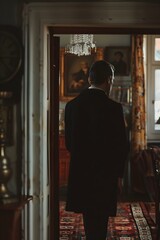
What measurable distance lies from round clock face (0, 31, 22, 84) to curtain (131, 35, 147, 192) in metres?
4.01

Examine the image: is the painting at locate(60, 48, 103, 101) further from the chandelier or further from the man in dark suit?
the man in dark suit

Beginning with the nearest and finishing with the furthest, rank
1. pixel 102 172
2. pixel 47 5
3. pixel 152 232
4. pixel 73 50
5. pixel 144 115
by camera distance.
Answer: pixel 47 5, pixel 102 172, pixel 152 232, pixel 73 50, pixel 144 115

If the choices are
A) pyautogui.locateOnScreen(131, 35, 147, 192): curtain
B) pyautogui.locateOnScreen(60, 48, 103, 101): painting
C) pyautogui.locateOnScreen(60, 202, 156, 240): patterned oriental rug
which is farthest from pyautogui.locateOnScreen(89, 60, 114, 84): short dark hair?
pyautogui.locateOnScreen(60, 48, 103, 101): painting

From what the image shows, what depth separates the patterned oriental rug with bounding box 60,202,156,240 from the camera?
4.42m

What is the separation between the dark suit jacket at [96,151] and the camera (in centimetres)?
303

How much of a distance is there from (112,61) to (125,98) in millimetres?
589

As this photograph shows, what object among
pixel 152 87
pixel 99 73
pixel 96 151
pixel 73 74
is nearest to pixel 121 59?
pixel 152 87

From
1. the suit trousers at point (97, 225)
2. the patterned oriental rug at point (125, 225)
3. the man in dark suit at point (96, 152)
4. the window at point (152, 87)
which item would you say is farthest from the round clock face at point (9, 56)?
the window at point (152, 87)

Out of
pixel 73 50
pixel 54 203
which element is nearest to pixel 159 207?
pixel 54 203

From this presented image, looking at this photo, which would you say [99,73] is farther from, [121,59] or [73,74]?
[73,74]

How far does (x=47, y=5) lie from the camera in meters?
2.78

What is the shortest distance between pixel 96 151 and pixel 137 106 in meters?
3.62

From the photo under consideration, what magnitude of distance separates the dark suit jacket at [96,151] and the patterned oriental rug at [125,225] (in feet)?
4.51

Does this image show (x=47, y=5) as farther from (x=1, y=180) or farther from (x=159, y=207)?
(x=159, y=207)
